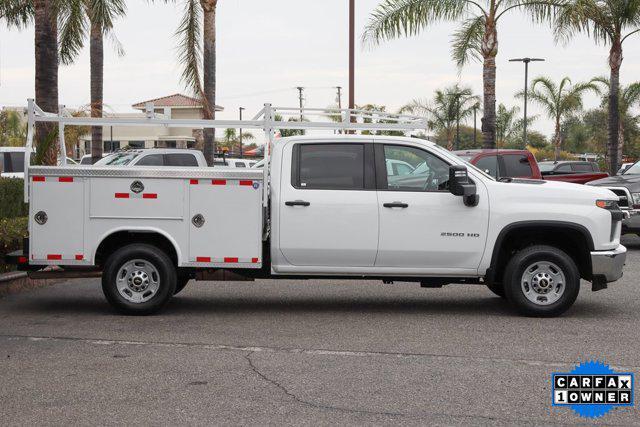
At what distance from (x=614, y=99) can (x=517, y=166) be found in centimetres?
1831

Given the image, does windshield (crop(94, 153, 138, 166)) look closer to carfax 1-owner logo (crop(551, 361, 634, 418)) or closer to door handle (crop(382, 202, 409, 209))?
door handle (crop(382, 202, 409, 209))

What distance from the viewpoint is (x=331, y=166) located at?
33.1 ft

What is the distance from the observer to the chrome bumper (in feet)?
32.8

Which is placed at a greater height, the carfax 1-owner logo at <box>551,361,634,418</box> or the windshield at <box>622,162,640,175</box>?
the windshield at <box>622,162,640,175</box>

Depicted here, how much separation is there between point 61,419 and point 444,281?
5.19 metres

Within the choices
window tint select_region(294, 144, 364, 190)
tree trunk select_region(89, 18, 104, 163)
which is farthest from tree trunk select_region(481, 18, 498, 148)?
window tint select_region(294, 144, 364, 190)

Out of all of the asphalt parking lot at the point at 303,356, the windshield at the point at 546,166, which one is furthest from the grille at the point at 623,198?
the windshield at the point at 546,166

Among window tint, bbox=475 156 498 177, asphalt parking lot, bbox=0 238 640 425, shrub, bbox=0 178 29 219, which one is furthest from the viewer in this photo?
window tint, bbox=475 156 498 177

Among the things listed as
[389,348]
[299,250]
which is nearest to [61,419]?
[389,348]

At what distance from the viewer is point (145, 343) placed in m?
8.64

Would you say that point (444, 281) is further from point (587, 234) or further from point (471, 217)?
point (587, 234)

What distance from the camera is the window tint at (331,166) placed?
10.0 meters

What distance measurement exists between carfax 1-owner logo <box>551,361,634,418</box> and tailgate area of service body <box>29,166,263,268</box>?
149 inches

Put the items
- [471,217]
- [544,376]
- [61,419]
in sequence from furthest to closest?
1. [471,217]
2. [544,376]
3. [61,419]
